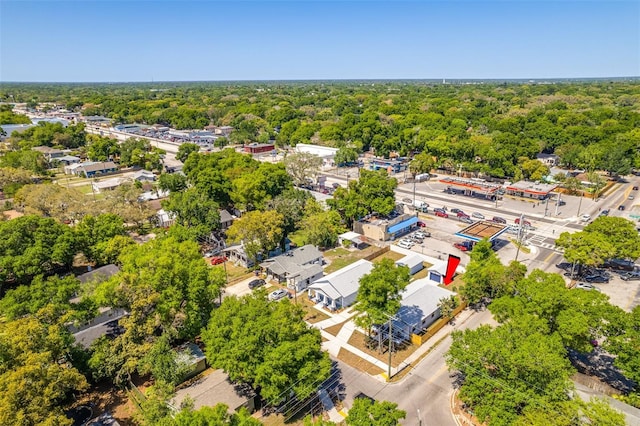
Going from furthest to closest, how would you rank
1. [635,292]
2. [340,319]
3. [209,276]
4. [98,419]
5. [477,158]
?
[477,158] → [635,292] → [340,319] → [209,276] → [98,419]

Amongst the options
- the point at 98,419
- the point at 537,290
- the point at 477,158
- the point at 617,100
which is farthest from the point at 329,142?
the point at 617,100

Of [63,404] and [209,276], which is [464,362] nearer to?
[209,276]

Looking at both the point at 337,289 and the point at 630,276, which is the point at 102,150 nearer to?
the point at 337,289

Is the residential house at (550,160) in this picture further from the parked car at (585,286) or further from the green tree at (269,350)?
the green tree at (269,350)

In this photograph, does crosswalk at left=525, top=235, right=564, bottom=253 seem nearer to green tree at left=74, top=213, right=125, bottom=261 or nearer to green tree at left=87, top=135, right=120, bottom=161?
green tree at left=74, top=213, right=125, bottom=261

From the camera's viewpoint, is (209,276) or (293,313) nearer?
(293,313)
